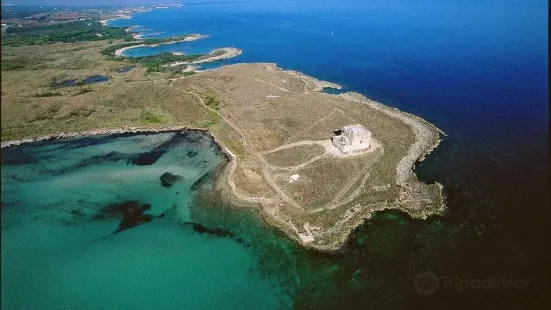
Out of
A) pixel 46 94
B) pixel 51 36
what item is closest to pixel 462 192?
pixel 46 94

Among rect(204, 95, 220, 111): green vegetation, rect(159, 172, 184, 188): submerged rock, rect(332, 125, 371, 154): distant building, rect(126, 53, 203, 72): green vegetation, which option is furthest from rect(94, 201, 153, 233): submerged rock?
rect(126, 53, 203, 72): green vegetation

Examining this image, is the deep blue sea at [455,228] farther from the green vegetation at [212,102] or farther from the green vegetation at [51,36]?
the green vegetation at [51,36]

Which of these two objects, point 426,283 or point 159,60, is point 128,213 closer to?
point 426,283

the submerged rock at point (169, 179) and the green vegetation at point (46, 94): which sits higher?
the green vegetation at point (46, 94)

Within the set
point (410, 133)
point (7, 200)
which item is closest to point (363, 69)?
point (410, 133)

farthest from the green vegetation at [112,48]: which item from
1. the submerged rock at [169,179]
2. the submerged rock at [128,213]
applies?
the submerged rock at [128,213]

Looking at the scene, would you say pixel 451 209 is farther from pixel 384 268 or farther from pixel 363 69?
pixel 363 69

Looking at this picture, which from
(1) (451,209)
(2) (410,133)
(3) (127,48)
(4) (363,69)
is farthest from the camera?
(3) (127,48)
